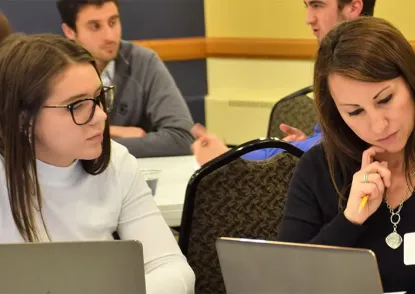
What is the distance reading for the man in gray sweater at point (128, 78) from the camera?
309cm

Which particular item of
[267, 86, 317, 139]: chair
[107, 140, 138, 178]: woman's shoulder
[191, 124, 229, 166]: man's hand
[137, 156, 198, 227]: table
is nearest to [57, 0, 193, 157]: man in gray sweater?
[137, 156, 198, 227]: table

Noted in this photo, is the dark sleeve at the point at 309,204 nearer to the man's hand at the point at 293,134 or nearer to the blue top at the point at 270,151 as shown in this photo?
the blue top at the point at 270,151

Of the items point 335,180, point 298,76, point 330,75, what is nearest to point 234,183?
point 335,180

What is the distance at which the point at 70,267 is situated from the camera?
1.18 metres

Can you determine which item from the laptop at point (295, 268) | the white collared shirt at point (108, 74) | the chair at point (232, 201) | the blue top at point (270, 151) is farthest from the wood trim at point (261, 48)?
the laptop at point (295, 268)

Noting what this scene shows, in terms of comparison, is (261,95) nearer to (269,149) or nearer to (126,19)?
(126,19)

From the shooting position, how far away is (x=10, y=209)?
5.64 feet

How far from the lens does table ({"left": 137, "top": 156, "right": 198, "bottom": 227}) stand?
7.30 feet

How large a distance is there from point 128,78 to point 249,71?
1.76 metres

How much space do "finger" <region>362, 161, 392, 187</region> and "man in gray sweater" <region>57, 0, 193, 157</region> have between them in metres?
1.48

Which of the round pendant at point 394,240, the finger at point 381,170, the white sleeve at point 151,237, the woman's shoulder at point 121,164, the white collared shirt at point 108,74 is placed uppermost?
the finger at point 381,170

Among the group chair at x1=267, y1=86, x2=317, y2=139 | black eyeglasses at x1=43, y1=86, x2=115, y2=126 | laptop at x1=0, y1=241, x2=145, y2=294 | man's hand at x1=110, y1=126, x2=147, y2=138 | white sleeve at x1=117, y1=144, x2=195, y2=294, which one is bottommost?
man's hand at x1=110, y1=126, x2=147, y2=138

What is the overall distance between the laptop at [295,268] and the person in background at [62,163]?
434mm

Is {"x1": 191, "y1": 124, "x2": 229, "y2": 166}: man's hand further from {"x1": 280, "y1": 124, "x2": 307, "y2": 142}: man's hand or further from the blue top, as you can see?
{"x1": 280, "y1": 124, "x2": 307, "y2": 142}: man's hand
